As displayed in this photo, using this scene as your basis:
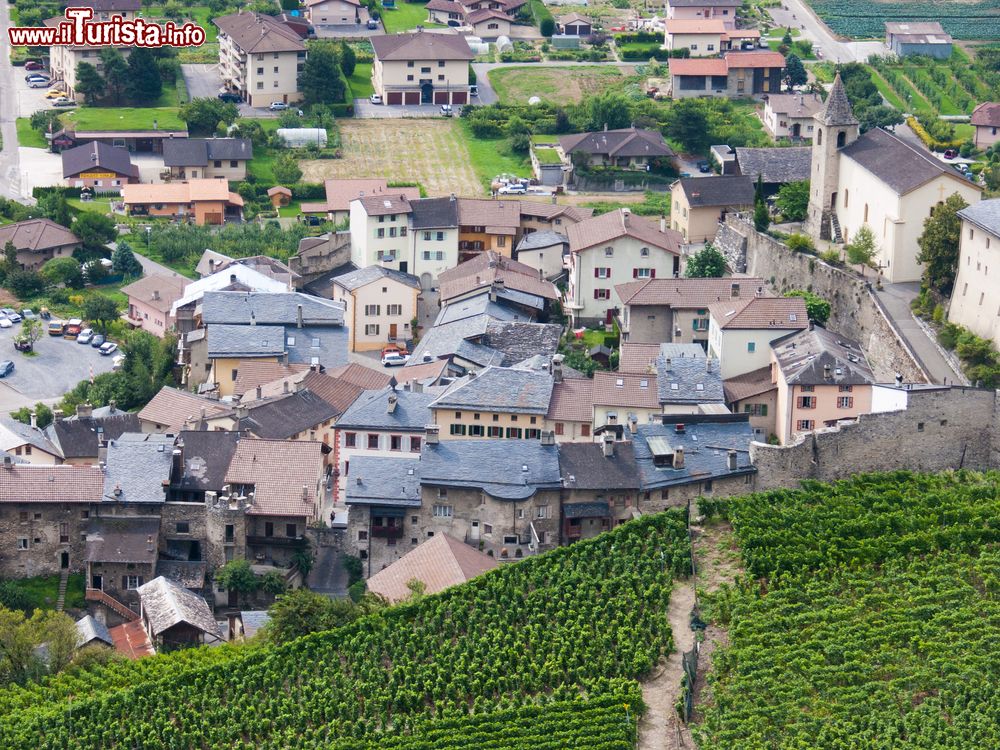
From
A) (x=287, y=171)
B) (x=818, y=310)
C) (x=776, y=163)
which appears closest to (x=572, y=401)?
(x=818, y=310)

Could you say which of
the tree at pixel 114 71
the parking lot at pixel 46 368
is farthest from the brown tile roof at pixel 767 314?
the tree at pixel 114 71

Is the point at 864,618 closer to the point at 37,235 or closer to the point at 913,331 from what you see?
the point at 913,331

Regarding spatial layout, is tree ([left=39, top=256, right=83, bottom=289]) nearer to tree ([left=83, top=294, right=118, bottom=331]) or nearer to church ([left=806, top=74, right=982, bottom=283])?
tree ([left=83, top=294, right=118, bottom=331])

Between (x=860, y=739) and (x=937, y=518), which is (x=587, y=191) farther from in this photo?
(x=860, y=739)

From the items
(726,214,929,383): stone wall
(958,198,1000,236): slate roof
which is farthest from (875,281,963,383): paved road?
(958,198,1000,236): slate roof

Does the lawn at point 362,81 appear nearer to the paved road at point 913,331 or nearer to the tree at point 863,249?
the tree at point 863,249

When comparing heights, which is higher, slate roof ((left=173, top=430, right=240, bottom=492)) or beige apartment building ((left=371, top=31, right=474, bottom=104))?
beige apartment building ((left=371, top=31, right=474, bottom=104))

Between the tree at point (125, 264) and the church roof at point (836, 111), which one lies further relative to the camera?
the tree at point (125, 264)
